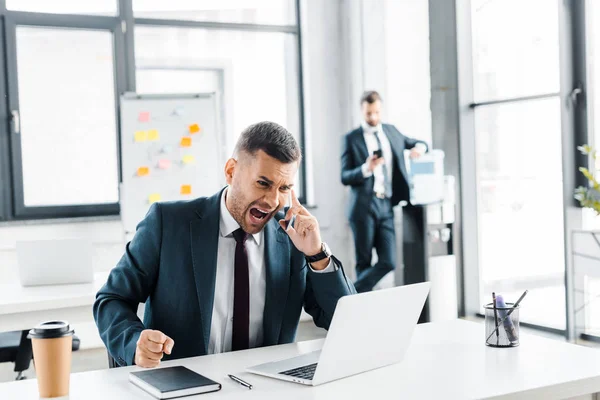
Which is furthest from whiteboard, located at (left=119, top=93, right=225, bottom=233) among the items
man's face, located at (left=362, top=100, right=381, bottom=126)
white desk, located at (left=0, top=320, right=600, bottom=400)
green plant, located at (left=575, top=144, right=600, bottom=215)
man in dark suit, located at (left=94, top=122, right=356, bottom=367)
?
white desk, located at (left=0, top=320, right=600, bottom=400)

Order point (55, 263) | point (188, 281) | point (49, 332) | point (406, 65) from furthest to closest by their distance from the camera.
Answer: point (406, 65) → point (55, 263) → point (188, 281) → point (49, 332)

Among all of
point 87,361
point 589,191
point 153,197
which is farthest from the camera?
point 153,197

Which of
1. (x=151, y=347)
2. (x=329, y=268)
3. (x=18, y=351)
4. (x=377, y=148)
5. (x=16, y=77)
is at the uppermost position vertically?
(x=16, y=77)

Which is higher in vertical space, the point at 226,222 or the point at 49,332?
the point at 226,222

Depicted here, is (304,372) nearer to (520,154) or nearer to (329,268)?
(329,268)

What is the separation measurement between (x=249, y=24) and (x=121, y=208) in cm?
176

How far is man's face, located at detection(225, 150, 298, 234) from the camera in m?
1.83

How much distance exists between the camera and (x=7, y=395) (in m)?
1.41

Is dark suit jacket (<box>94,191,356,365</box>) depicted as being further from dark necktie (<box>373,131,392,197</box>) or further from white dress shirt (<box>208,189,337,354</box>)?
dark necktie (<box>373,131,392,197</box>)

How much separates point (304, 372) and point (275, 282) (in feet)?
1.39

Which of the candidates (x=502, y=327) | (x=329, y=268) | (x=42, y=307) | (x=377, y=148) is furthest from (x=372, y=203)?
(x=502, y=327)

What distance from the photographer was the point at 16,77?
15.6 ft

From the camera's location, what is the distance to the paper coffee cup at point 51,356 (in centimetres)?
134

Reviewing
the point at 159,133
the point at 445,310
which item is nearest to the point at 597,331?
the point at 445,310
